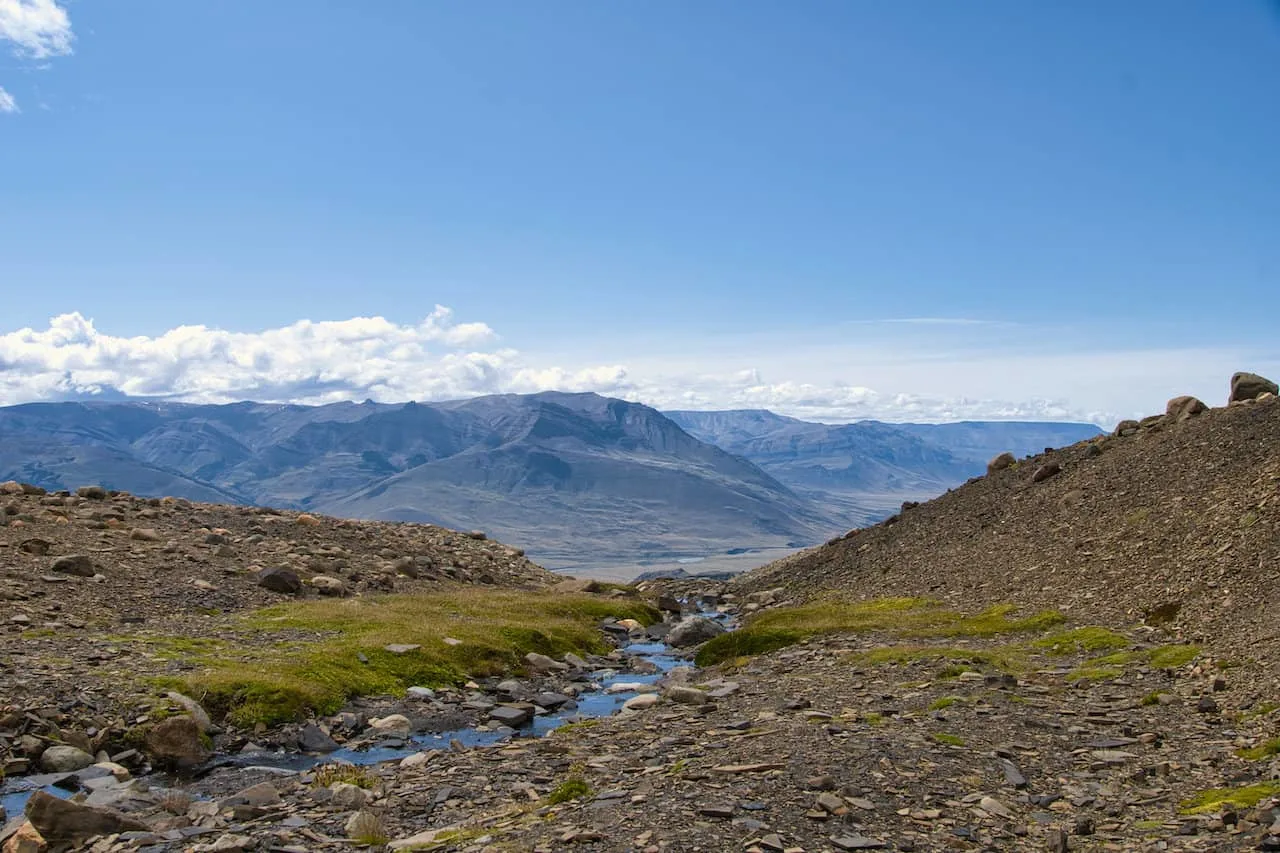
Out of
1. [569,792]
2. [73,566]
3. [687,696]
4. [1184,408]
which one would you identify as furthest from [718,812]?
[1184,408]


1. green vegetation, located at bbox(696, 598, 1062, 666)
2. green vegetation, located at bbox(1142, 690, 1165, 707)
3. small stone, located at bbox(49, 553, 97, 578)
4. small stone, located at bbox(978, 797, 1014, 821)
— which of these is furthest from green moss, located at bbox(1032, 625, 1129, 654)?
small stone, located at bbox(49, 553, 97, 578)

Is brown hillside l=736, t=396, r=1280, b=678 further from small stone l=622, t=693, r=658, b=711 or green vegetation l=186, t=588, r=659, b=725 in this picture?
green vegetation l=186, t=588, r=659, b=725

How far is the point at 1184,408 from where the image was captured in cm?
7369

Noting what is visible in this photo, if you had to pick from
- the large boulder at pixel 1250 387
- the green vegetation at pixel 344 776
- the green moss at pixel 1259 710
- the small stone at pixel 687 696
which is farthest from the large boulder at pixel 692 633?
the large boulder at pixel 1250 387

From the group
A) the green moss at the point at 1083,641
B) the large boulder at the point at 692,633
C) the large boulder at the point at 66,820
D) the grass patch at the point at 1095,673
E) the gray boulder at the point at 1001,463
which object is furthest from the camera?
the gray boulder at the point at 1001,463

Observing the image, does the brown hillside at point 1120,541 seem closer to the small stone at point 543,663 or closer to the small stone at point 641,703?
the small stone at point 641,703

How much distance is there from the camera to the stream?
23.4 meters

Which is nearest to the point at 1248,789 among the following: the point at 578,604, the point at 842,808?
the point at 842,808

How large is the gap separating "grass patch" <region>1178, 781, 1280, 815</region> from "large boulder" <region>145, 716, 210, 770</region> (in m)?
25.4

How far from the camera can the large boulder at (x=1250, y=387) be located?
7281 cm

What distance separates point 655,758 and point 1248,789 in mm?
12723

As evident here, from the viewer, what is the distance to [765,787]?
1912 cm

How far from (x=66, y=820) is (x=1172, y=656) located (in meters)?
32.8

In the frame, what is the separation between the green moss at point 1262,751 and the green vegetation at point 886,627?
75.3ft
